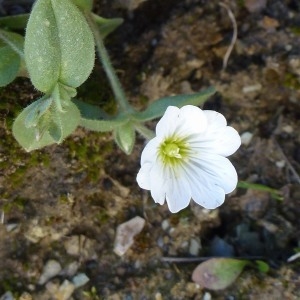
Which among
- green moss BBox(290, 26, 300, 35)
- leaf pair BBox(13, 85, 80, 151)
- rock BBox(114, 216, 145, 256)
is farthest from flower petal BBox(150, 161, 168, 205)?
green moss BBox(290, 26, 300, 35)

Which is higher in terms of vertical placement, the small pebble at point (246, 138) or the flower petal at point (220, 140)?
the flower petal at point (220, 140)

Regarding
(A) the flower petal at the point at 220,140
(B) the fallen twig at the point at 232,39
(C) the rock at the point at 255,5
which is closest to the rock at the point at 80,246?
(A) the flower petal at the point at 220,140

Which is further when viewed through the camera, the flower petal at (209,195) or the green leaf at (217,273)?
the green leaf at (217,273)

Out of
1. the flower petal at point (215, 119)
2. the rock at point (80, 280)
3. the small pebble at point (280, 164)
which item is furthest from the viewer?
the small pebble at point (280, 164)

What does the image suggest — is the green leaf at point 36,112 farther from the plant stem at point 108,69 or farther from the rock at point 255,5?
the rock at point 255,5

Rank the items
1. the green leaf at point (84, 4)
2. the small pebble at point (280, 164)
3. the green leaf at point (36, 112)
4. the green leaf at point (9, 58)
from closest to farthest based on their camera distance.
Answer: the green leaf at point (36, 112), the green leaf at point (9, 58), the green leaf at point (84, 4), the small pebble at point (280, 164)

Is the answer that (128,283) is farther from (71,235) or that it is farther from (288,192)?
(288,192)

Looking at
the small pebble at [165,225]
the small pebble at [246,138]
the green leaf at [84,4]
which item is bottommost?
the small pebble at [165,225]

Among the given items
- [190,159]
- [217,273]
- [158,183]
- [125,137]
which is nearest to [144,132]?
[125,137]
